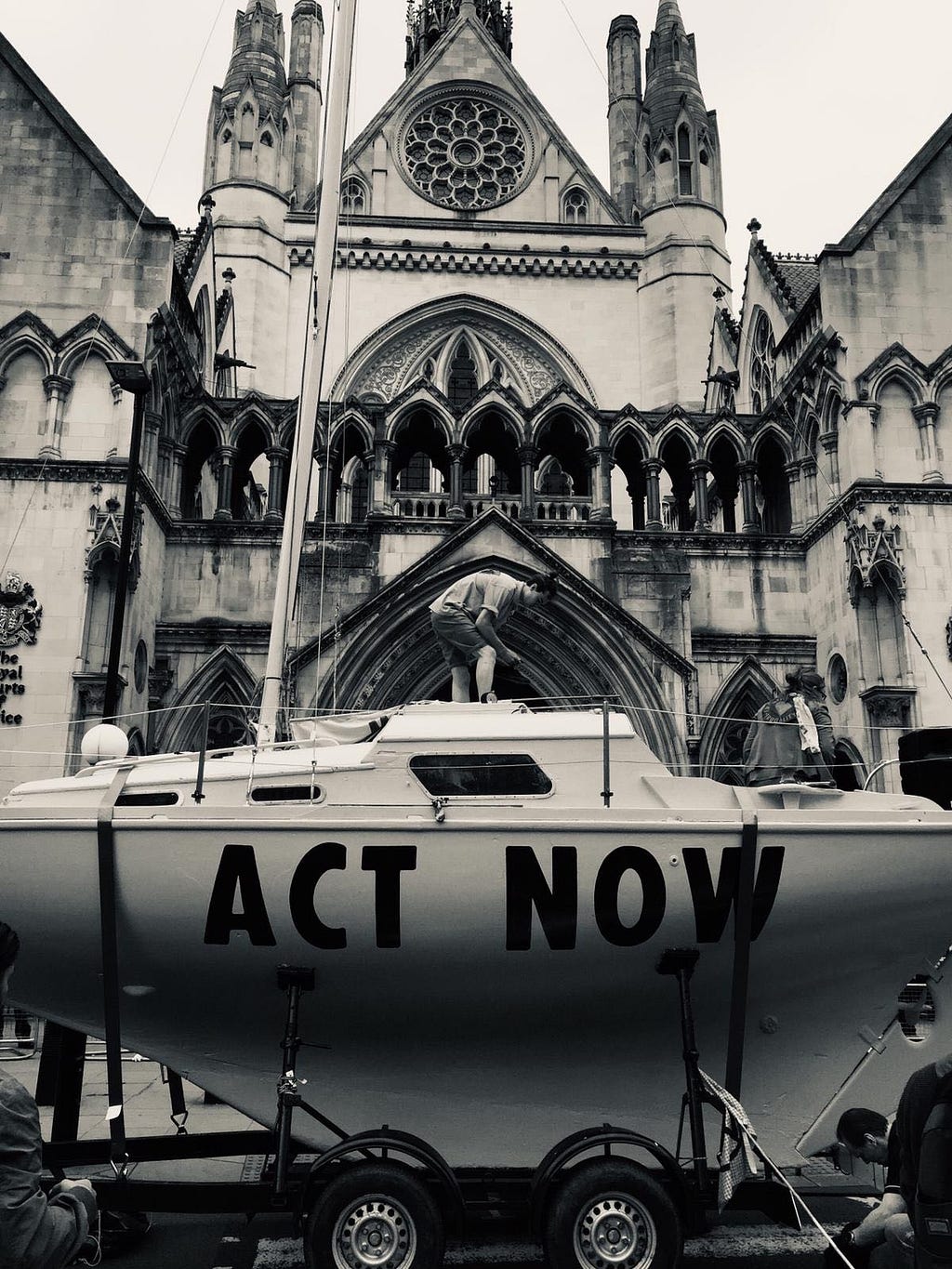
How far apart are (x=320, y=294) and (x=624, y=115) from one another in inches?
999

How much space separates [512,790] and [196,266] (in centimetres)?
2125

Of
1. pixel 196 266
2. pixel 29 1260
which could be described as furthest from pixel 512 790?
pixel 196 266

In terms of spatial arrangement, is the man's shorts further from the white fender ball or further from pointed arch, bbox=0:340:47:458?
pointed arch, bbox=0:340:47:458

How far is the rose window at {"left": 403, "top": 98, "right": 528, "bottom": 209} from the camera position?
33.1 m

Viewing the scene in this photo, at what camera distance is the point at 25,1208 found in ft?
11.4

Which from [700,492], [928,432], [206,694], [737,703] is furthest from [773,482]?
[206,694]

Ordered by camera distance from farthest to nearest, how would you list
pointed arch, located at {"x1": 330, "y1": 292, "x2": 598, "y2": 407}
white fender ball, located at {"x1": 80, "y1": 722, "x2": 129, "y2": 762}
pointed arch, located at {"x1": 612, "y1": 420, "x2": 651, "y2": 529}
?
pointed arch, located at {"x1": 330, "y1": 292, "x2": 598, "y2": 407}
pointed arch, located at {"x1": 612, "y1": 420, "x2": 651, "y2": 529}
white fender ball, located at {"x1": 80, "y1": 722, "x2": 129, "y2": 762}

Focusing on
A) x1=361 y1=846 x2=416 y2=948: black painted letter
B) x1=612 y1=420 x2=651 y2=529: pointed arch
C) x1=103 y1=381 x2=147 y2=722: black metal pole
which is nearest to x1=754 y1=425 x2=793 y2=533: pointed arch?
x1=612 y1=420 x2=651 y2=529: pointed arch

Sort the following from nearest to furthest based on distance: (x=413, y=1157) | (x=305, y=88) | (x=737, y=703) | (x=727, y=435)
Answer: (x=413, y=1157) < (x=737, y=703) < (x=727, y=435) < (x=305, y=88)

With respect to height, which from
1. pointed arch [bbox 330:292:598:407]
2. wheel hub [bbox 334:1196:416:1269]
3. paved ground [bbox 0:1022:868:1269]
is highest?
pointed arch [bbox 330:292:598:407]

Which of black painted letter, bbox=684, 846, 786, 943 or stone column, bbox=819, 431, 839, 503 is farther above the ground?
stone column, bbox=819, 431, 839, 503

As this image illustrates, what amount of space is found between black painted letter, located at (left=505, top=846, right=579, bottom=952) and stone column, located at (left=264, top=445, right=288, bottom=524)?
16273 millimetres

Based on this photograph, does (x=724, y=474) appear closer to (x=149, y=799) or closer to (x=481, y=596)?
(x=481, y=596)

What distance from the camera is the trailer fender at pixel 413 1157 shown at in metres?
5.99
